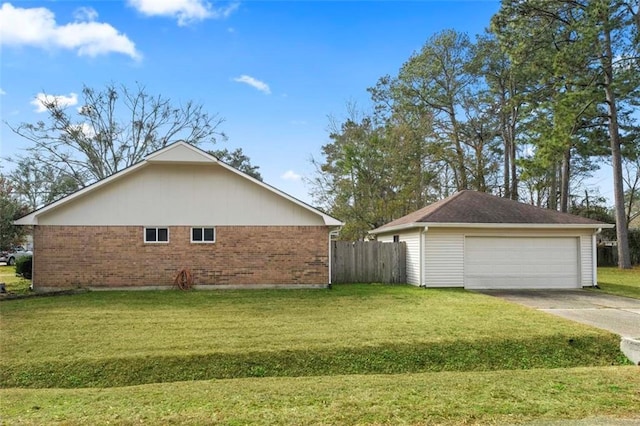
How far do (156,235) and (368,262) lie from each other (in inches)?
306

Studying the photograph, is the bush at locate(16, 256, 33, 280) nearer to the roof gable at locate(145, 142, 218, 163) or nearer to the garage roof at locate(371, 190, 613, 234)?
the roof gable at locate(145, 142, 218, 163)

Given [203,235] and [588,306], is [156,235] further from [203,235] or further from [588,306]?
[588,306]

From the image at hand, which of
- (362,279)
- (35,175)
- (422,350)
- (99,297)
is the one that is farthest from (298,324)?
(35,175)

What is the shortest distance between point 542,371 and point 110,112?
3335 centimetres

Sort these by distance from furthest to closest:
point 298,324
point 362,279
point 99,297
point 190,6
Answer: point 362,279 → point 99,297 → point 190,6 → point 298,324

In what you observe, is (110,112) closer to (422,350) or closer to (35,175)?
(35,175)

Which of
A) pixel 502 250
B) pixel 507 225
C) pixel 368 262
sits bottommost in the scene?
pixel 368 262

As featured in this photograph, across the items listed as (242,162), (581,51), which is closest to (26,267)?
(581,51)

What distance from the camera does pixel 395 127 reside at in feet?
92.8

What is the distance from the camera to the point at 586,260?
15891 millimetres

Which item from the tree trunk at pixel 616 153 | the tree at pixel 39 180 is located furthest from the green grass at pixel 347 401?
the tree at pixel 39 180

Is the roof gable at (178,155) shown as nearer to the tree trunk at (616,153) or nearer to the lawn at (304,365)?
the lawn at (304,365)

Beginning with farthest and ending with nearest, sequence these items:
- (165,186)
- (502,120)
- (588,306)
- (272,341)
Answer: (502,120) → (165,186) → (588,306) → (272,341)

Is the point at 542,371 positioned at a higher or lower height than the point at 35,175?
lower
